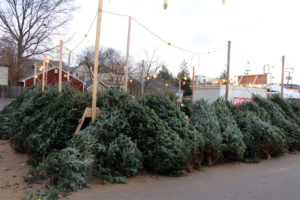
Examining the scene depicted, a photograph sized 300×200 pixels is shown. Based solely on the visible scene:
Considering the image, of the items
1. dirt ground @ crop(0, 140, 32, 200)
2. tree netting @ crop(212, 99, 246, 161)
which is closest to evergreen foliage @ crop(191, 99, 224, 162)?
tree netting @ crop(212, 99, 246, 161)

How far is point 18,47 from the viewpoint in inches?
993

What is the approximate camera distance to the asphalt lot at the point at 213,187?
13.4 feet

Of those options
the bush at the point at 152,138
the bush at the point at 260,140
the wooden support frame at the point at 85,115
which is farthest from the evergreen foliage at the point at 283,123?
the wooden support frame at the point at 85,115

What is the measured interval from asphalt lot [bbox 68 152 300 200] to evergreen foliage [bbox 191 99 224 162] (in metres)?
0.41

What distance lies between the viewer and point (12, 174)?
5.07 metres

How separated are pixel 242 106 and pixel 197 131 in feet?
11.5

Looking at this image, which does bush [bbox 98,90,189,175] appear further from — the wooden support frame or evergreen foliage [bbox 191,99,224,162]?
evergreen foliage [bbox 191,99,224,162]

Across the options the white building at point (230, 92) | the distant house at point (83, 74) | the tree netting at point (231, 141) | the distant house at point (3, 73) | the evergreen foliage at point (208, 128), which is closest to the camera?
the evergreen foliage at point (208, 128)

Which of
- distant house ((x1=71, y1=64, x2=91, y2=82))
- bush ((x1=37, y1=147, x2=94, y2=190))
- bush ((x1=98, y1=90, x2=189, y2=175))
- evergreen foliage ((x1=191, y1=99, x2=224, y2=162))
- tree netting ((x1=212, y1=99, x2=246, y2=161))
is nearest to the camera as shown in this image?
bush ((x1=37, y1=147, x2=94, y2=190))

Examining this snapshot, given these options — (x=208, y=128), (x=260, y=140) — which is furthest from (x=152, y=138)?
(x=260, y=140)

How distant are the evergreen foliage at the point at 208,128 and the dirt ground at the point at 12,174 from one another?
14.0 ft

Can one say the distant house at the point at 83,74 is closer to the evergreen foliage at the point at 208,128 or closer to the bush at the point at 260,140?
the evergreen foliage at the point at 208,128

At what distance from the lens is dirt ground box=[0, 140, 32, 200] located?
396 centimetres

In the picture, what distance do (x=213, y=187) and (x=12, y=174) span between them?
4.39m
